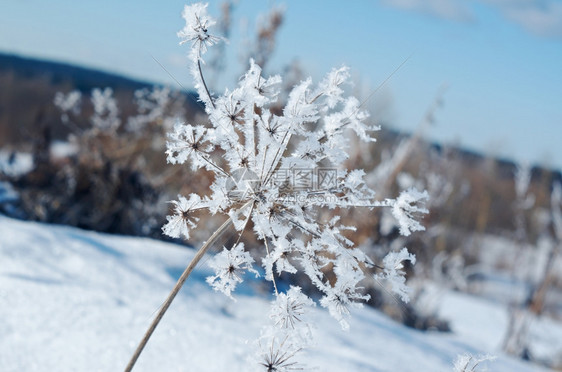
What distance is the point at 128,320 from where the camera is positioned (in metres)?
2.26

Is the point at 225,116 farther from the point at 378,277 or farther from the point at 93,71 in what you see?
the point at 93,71

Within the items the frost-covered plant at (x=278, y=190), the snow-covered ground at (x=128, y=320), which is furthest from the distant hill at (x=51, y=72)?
the frost-covered plant at (x=278, y=190)

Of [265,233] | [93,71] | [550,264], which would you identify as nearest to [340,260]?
[265,233]

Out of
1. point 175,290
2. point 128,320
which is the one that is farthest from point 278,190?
point 128,320

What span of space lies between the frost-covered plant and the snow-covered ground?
0.30m

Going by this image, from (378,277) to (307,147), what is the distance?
0.41m

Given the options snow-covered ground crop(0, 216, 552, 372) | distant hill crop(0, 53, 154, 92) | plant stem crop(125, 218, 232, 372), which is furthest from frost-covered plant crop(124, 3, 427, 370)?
distant hill crop(0, 53, 154, 92)

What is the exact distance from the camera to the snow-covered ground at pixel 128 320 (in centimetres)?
193

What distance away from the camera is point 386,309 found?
652cm

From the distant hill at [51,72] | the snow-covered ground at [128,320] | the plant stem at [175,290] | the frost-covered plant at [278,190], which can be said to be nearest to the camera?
the plant stem at [175,290]

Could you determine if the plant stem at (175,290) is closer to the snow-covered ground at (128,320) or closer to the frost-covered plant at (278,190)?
the frost-covered plant at (278,190)

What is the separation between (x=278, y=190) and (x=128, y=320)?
136 centimetres

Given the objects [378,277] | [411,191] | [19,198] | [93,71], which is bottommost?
[19,198]

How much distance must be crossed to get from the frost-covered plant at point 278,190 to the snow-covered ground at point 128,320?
30 centimetres
